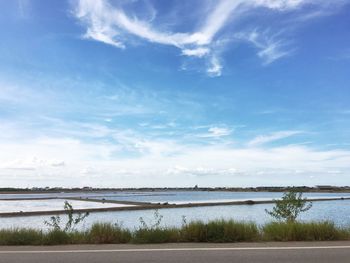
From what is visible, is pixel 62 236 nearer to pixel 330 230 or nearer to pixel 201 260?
pixel 201 260

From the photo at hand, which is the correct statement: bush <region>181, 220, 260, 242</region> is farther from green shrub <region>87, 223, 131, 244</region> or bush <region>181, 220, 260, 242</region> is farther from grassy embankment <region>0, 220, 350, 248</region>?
green shrub <region>87, 223, 131, 244</region>

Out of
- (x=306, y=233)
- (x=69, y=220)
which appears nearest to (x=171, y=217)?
(x=69, y=220)

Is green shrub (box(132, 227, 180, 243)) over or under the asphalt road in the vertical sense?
over

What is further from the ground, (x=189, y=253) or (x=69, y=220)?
(x=69, y=220)

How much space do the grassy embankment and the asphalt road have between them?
2.90 feet

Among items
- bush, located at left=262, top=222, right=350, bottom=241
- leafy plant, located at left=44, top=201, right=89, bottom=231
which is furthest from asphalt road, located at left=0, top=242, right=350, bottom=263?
leafy plant, located at left=44, top=201, right=89, bottom=231

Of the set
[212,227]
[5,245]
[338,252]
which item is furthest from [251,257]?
[5,245]

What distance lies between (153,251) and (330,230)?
5.59m

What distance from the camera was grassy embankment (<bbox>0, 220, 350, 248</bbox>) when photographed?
13.3 metres

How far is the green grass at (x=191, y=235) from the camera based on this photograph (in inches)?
525

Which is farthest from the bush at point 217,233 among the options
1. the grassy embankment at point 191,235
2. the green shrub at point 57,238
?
the green shrub at point 57,238

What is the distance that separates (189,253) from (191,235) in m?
2.54

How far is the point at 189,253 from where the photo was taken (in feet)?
36.1

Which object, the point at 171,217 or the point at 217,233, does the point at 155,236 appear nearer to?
the point at 217,233
